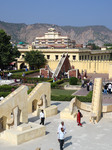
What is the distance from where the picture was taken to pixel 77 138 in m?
13.7

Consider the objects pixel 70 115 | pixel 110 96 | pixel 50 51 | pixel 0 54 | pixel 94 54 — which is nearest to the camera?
pixel 70 115

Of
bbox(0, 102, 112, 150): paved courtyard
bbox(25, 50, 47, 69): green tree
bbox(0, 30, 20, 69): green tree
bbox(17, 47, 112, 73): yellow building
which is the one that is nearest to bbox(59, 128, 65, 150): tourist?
bbox(0, 102, 112, 150): paved courtyard

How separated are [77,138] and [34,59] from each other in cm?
3507

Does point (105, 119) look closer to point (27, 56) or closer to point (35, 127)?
point (35, 127)

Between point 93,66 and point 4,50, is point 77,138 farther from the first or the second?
point 93,66

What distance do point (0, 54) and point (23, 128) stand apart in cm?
2606

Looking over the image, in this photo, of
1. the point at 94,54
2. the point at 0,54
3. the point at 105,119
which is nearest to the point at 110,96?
the point at 105,119

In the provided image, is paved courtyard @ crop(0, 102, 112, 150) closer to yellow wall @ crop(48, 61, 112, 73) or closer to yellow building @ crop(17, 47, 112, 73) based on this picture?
yellow wall @ crop(48, 61, 112, 73)

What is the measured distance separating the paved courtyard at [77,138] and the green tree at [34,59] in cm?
3179

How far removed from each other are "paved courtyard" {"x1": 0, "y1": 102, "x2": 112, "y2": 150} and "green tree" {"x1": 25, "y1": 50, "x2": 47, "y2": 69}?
31.8 m

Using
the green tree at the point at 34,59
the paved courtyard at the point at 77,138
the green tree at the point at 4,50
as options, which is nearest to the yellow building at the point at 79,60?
the green tree at the point at 34,59

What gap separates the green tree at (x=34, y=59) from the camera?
157 ft

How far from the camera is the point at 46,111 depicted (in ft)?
58.4

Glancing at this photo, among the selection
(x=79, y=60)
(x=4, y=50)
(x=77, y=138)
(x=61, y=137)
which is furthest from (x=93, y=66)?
(x=61, y=137)
